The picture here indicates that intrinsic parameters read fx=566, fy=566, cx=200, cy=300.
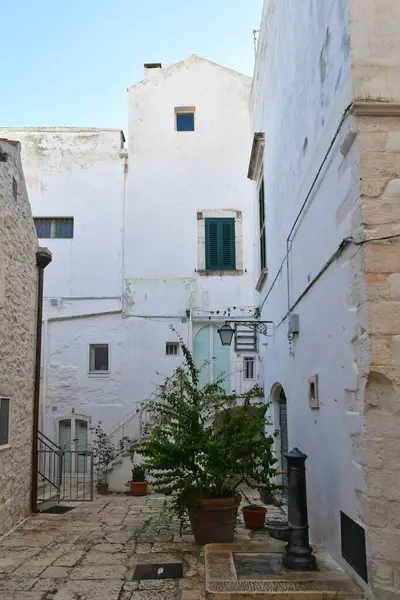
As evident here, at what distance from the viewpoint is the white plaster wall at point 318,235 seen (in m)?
4.44

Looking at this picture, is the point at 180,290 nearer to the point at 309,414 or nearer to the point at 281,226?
the point at 281,226

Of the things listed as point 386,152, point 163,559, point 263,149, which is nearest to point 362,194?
point 386,152

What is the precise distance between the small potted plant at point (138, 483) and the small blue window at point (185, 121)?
932cm

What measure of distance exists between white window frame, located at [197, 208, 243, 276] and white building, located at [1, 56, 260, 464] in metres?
0.03

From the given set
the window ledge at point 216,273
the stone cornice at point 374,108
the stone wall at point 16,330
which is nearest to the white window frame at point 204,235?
the window ledge at point 216,273

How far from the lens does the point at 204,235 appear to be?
15320 mm

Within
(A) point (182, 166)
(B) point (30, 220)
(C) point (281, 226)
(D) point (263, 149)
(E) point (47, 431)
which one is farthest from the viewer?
(A) point (182, 166)

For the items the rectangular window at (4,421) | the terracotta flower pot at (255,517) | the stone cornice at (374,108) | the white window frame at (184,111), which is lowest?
the terracotta flower pot at (255,517)

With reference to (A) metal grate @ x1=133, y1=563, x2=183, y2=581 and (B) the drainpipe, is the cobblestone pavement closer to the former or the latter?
(A) metal grate @ x1=133, y1=563, x2=183, y2=581

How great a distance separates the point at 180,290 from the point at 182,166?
3527 millimetres

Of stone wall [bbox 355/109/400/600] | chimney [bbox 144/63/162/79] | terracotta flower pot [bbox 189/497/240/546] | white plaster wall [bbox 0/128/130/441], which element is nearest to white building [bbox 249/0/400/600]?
stone wall [bbox 355/109/400/600]

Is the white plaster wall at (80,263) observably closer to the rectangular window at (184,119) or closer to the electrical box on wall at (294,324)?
the rectangular window at (184,119)

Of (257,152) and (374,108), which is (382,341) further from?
(257,152)

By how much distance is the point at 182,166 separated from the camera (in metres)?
15.7
